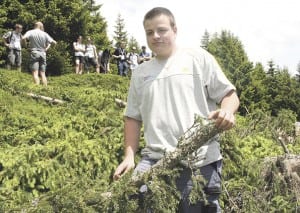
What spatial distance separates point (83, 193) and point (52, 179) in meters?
1.47

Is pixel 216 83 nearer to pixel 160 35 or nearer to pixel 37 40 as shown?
pixel 160 35

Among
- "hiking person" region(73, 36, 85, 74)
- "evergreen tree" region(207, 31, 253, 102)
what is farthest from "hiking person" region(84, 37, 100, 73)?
"evergreen tree" region(207, 31, 253, 102)

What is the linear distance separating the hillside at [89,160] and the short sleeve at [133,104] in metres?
0.44

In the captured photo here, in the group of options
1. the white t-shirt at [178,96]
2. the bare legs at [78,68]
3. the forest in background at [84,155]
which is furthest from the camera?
the bare legs at [78,68]

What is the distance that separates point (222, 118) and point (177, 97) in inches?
12.8

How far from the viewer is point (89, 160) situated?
15.5 feet

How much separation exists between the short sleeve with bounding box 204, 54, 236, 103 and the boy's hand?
261 millimetres

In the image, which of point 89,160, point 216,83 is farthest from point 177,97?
point 89,160

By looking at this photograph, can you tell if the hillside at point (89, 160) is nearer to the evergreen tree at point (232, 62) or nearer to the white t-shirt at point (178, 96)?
the white t-shirt at point (178, 96)

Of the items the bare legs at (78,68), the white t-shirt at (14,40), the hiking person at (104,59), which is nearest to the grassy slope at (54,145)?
the white t-shirt at (14,40)

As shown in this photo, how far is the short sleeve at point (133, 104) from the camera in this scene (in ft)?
9.89

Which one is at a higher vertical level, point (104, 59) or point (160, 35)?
point (104, 59)

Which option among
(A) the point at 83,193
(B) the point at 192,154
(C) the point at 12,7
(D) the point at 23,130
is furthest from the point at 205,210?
(C) the point at 12,7

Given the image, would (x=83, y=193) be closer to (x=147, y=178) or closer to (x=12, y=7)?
(x=147, y=178)
